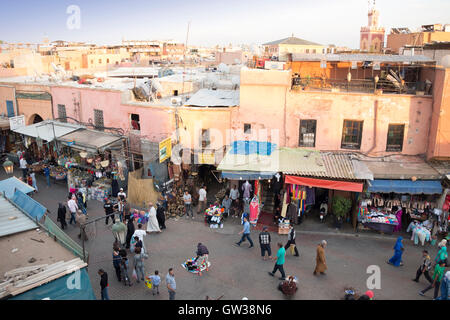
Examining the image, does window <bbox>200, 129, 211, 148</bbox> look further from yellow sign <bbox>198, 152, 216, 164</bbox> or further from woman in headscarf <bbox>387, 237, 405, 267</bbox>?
woman in headscarf <bbox>387, 237, 405, 267</bbox>

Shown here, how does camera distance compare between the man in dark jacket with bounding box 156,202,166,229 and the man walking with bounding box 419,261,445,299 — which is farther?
the man in dark jacket with bounding box 156,202,166,229

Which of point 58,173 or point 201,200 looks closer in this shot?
point 201,200

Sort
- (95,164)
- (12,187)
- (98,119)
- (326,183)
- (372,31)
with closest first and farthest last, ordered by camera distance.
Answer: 1. (326,183)
2. (12,187)
3. (95,164)
4. (98,119)
5. (372,31)

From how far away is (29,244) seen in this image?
9.48m

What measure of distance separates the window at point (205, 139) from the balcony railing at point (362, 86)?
5054 mm

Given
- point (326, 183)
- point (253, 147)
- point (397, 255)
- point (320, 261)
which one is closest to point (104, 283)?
point (320, 261)

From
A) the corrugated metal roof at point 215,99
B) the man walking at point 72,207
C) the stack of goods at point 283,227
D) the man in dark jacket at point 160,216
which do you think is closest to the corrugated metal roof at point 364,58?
the corrugated metal roof at point 215,99

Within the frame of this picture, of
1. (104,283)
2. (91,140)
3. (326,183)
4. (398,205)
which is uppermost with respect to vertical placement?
(91,140)

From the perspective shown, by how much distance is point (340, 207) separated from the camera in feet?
51.4

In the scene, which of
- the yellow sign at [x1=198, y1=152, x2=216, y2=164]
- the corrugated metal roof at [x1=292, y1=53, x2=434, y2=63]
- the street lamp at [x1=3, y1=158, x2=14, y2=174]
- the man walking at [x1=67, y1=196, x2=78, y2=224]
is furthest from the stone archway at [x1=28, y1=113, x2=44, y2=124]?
the corrugated metal roof at [x1=292, y1=53, x2=434, y2=63]

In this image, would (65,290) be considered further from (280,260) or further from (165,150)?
(165,150)

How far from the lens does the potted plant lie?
51.5 feet

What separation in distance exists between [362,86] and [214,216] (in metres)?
10.2

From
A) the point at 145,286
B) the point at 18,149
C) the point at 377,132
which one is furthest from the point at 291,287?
the point at 18,149
